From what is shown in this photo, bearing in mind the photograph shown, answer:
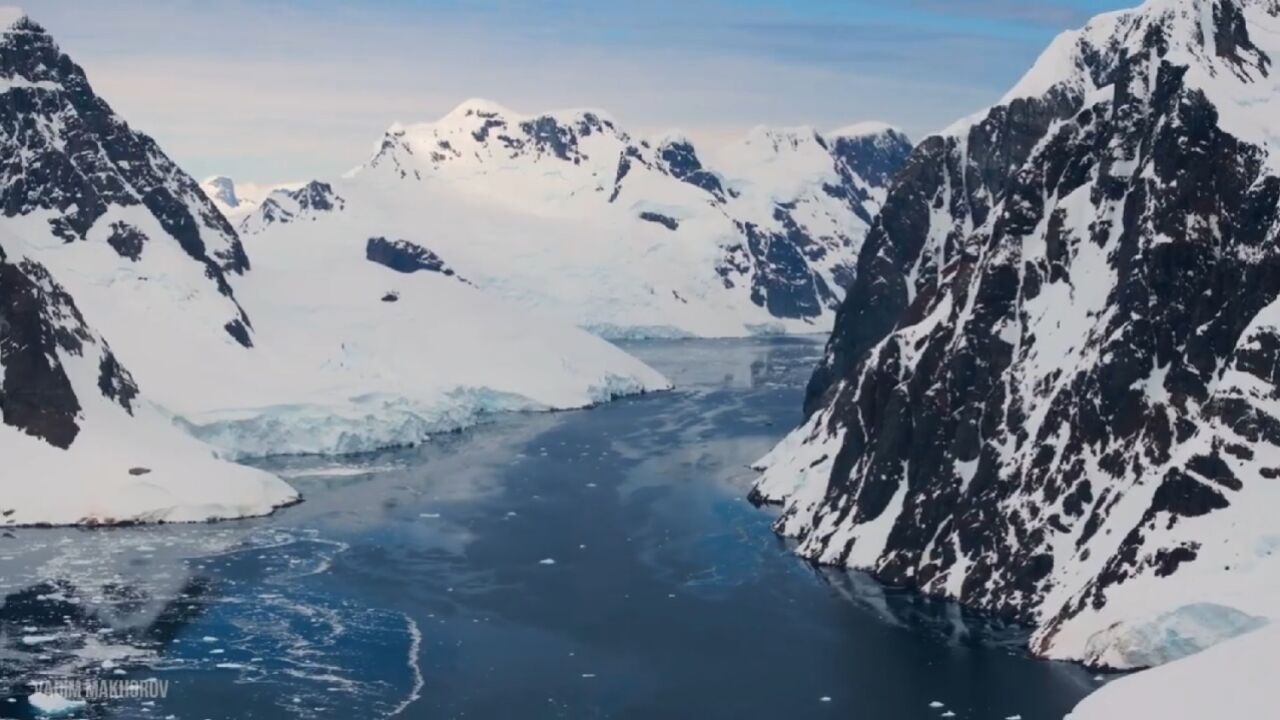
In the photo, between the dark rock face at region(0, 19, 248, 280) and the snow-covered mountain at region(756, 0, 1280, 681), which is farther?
the dark rock face at region(0, 19, 248, 280)

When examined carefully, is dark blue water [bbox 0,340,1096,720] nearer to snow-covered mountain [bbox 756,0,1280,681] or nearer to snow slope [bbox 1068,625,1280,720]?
snow-covered mountain [bbox 756,0,1280,681]

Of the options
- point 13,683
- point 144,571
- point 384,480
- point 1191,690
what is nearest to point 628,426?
point 384,480

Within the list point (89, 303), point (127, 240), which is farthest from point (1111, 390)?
point (127, 240)

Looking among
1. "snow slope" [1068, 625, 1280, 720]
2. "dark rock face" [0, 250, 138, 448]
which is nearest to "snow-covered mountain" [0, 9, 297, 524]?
"dark rock face" [0, 250, 138, 448]

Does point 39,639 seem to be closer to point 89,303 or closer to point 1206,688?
point 1206,688

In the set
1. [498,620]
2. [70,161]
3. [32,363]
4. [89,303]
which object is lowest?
[498,620]

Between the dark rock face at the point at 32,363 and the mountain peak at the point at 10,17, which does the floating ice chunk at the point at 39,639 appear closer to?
the dark rock face at the point at 32,363
